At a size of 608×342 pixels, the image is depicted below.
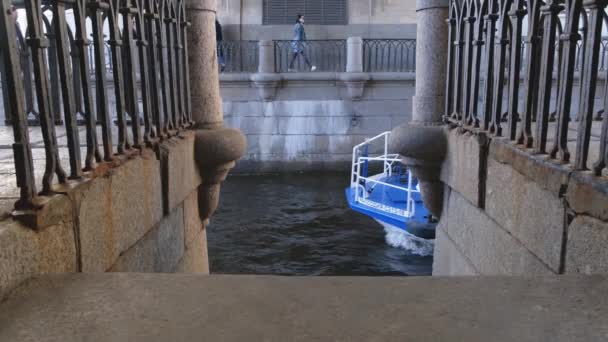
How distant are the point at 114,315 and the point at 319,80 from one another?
45.1 ft

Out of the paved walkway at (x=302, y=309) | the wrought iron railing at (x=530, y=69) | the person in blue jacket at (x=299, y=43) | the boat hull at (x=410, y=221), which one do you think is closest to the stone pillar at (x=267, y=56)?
the person in blue jacket at (x=299, y=43)

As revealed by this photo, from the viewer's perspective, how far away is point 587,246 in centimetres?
222

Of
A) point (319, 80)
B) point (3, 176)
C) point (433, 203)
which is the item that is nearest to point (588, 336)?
point (3, 176)

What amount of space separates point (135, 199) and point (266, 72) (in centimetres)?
1222

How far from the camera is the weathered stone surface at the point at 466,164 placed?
3.54 m

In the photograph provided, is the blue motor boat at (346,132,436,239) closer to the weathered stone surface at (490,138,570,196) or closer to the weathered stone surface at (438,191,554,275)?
the weathered stone surface at (438,191,554,275)

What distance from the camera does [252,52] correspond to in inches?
669

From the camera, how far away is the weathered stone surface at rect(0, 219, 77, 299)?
1.75 meters

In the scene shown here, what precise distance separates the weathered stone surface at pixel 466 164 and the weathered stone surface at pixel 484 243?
0.36 feet

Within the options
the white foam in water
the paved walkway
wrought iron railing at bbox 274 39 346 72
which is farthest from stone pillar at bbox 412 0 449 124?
wrought iron railing at bbox 274 39 346 72

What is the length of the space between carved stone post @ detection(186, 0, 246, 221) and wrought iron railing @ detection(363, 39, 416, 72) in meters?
11.6

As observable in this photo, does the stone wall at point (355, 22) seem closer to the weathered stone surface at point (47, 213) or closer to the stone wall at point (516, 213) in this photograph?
the stone wall at point (516, 213)

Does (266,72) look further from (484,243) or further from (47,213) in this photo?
(47,213)

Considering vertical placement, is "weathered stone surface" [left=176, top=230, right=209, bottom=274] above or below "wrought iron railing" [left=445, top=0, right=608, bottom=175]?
below
